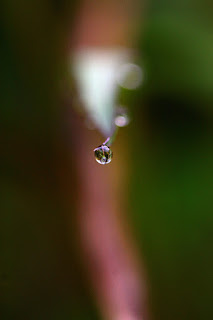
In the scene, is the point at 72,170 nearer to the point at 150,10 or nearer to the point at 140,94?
the point at 140,94

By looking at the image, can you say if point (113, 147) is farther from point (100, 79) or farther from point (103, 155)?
point (103, 155)

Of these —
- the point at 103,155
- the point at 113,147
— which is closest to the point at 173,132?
the point at 113,147

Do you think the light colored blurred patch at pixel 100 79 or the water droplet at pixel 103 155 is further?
the light colored blurred patch at pixel 100 79

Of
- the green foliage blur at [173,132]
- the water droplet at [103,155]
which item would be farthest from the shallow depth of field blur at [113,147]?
the water droplet at [103,155]

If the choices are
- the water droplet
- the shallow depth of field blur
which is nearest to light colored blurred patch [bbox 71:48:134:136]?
the shallow depth of field blur

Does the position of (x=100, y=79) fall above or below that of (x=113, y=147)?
above

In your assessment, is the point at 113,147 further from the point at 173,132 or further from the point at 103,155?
the point at 103,155

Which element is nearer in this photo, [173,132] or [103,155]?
[103,155]

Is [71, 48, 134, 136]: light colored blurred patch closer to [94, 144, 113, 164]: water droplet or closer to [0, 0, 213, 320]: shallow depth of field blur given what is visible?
[0, 0, 213, 320]: shallow depth of field blur

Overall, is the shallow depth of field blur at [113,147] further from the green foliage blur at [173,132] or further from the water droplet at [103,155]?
the water droplet at [103,155]

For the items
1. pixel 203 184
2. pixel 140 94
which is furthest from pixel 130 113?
pixel 203 184
